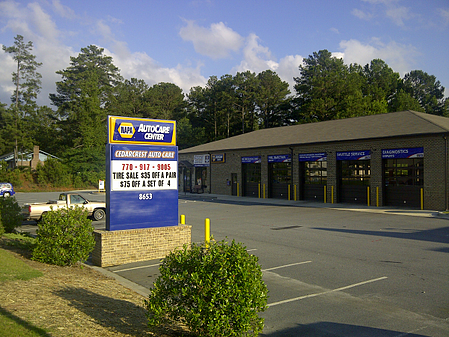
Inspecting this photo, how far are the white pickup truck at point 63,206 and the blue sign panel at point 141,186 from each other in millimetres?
8443

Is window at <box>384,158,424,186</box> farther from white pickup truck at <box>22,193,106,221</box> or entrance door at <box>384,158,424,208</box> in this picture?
white pickup truck at <box>22,193,106,221</box>

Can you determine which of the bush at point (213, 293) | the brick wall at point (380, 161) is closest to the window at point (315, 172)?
the brick wall at point (380, 161)

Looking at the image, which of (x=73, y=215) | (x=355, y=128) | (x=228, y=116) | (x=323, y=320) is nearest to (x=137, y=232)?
(x=73, y=215)

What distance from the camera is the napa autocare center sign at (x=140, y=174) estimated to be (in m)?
10.3

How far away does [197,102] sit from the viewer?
82.9 metres

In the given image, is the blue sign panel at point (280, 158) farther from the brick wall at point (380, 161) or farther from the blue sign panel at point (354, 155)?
the blue sign panel at point (354, 155)

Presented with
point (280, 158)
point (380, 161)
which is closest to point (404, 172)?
point (380, 161)

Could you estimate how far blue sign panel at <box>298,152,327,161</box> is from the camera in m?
29.6

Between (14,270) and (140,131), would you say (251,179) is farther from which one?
(14,270)

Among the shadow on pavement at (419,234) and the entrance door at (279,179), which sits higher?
the entrance door at (279,179)

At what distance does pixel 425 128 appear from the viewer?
79.7 feet

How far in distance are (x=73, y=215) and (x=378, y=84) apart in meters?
78.8

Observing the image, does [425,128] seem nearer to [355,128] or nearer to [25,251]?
[355,128]

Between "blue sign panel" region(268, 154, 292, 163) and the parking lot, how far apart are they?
48.0ft
